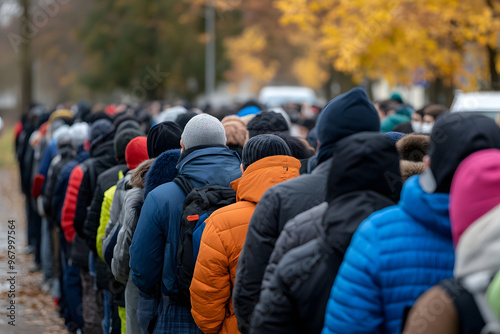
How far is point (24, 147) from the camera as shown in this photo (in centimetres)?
1388

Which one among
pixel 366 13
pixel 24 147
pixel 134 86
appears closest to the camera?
pixel 24 147

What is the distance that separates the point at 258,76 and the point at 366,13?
28.3 meters

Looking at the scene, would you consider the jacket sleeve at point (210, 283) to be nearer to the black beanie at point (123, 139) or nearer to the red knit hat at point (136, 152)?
the red knit hat at point (136, 152)

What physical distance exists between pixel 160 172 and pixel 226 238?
1.13 metres

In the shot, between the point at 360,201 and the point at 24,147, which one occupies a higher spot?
the point at 360,201

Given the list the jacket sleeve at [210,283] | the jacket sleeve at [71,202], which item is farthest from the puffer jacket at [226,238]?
the jacket sleeve at [71,202]

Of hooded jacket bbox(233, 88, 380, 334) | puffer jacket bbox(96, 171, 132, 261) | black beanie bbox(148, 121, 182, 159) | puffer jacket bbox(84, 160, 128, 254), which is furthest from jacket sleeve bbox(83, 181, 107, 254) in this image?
hooded jacket bbox(233, 88, 380, 334)

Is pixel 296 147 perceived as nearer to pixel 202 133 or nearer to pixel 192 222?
pixel 202 133

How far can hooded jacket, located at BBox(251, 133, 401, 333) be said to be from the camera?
9.77 ft

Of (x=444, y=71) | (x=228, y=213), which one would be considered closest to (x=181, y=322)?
(x=228, y=213)

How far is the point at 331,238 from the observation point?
301cm

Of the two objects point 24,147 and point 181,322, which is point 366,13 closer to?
point 24,147

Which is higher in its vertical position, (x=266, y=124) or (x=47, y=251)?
(x=266, y=124)

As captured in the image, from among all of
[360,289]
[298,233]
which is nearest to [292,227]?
[298,233]
